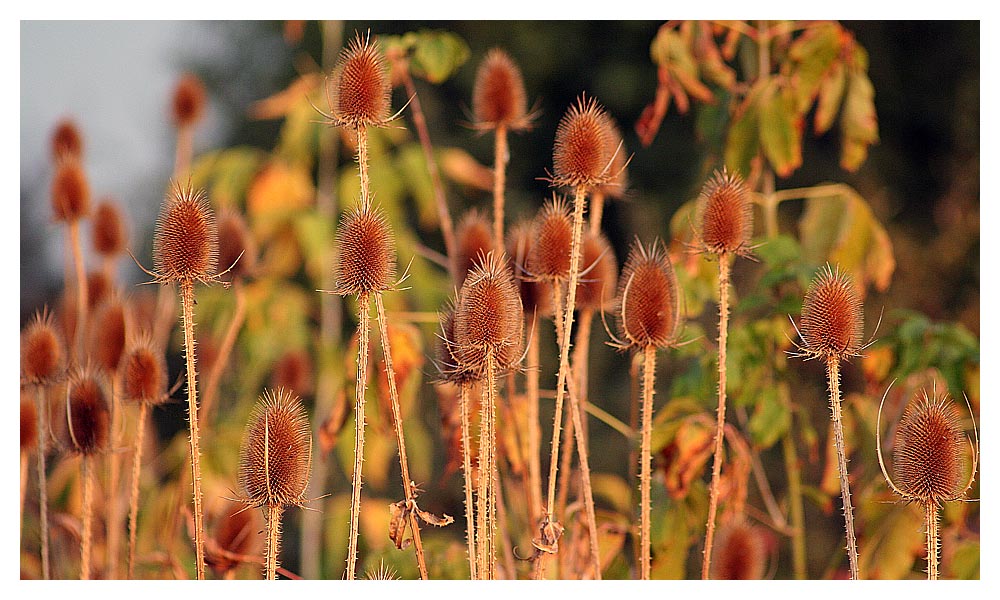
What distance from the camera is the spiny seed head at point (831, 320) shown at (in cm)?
74

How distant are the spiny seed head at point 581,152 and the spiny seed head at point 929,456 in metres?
0.32

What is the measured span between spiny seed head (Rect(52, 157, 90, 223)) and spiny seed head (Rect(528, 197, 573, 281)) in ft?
1.84

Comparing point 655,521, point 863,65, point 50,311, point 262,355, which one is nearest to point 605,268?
point 655,521

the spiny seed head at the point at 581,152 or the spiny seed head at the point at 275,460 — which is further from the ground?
the spiny seed head at the point at 581,152

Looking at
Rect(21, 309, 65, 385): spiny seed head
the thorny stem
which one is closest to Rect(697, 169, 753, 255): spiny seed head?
the thorny stem

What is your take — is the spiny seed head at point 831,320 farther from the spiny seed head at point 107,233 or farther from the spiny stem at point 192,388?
the spiny seed head at point 107,233

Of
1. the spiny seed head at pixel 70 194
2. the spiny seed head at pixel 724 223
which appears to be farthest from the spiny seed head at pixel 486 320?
the spiny seed head at pixel 70 194

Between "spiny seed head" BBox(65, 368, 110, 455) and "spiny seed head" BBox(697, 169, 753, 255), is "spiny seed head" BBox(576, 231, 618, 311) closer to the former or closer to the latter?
"spiny seed head" BBox(697, 169, 753, 255)

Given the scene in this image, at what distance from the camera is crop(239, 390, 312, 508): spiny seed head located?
2.28 feet

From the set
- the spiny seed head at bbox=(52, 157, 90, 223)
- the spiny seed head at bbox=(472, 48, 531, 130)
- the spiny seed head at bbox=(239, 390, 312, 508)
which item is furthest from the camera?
the spiny seed head at bbox=(52, 157, 90, 223)

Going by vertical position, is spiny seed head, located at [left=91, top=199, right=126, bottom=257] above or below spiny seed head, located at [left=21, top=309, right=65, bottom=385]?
above

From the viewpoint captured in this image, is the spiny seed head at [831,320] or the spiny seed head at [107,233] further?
the spiny seed head at [107,233]

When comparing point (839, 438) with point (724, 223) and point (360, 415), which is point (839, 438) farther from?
point (360, 415)
